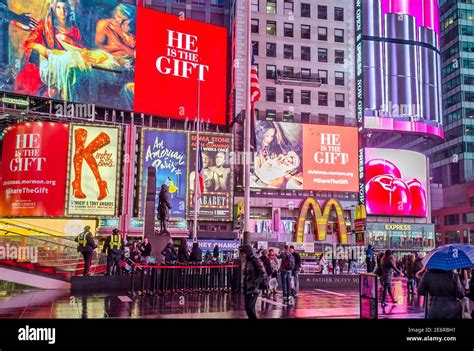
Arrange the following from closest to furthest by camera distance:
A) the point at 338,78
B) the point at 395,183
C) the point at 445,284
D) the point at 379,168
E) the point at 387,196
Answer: the point at 445,284
the point at 379,168
the point at 387,196
the point at 395,183
the point at 338,78

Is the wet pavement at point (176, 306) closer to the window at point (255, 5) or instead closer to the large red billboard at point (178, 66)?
the large red billboard at point (178, 66)

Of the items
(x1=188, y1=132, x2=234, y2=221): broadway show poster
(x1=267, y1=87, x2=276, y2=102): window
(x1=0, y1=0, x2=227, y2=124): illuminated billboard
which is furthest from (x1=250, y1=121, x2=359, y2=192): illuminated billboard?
(x1=0, y1=0, x2=227, y2=124): illuminated billboard

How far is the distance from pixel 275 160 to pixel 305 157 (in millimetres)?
3572

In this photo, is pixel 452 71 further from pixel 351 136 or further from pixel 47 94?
pixel 47 94

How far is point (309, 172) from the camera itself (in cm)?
6138

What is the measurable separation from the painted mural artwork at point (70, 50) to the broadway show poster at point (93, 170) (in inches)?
168

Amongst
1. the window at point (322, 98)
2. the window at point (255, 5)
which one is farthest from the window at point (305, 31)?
the window at point (322, 98)

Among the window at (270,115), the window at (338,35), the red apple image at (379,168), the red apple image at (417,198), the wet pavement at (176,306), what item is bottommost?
the wet pavement at (176,306)

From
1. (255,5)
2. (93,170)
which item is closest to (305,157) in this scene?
(255,5)

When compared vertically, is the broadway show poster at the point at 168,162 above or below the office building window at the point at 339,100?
below

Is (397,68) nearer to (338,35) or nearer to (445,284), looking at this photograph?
(338,35)

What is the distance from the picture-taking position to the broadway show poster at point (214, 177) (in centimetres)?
5722

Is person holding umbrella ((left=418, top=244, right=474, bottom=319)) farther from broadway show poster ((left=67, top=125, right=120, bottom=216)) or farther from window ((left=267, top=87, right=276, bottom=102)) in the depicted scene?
window ((left=267, top=87, right=276, bottom=102))

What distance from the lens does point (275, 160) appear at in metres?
60.7
